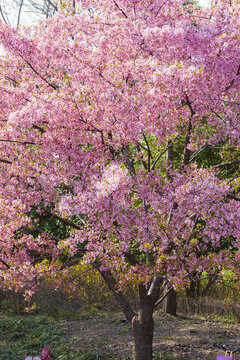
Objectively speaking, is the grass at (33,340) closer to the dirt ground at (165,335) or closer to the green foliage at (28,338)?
the green foliage at (28,338)

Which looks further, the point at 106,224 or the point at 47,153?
the point at 47,153

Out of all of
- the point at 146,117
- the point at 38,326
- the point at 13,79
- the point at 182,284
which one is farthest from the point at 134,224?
the point at 38,326

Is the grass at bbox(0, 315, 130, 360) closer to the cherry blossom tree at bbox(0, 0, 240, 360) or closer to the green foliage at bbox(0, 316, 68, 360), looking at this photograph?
the green foliage at bbox(0, 316, 68, 360)

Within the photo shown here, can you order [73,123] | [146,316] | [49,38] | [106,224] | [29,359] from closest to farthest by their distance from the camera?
1. [29,359]
2. [106,224]
3. [73,123]
4. [146,316]
5. [49,38]

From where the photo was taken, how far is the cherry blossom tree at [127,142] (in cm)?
443

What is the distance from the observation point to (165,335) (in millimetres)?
7102

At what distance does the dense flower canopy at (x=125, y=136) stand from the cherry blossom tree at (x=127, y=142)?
0.7 inches

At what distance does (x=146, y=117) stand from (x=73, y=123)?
3.49ft

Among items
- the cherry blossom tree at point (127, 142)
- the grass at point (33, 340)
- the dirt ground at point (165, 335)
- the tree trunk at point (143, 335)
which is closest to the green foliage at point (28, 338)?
the grass at point (33, 340)

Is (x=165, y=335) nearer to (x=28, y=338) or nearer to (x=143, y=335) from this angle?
(x=143, y=335)

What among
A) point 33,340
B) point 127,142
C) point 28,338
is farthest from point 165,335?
point 127,142

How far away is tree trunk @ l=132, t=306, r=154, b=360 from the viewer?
5.36m

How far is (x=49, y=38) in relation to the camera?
6.31 m

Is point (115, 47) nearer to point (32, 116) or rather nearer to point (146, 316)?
point (32, 116)
